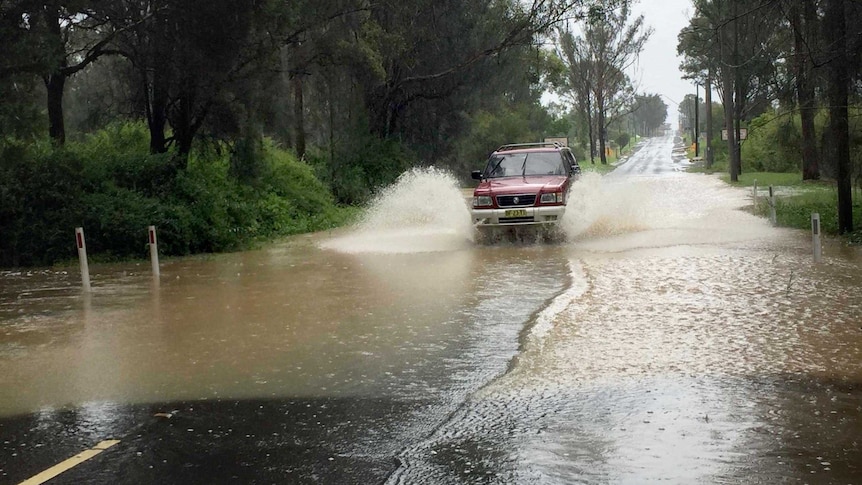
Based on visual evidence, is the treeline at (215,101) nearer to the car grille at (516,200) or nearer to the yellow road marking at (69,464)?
the car grille at (516,200)

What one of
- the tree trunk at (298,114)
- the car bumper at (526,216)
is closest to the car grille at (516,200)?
the car bumper at (526,216)

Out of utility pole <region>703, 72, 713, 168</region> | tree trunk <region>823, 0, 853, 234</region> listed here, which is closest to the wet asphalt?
tree trunk <region>823, 0, 853, 234</region>

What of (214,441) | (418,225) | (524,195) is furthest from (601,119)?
(214,441)

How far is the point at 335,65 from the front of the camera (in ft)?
97.2

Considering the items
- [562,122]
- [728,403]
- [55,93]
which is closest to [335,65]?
[55,93]

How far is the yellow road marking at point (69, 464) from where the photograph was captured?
524cm

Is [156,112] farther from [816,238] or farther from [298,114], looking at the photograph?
[816,238]

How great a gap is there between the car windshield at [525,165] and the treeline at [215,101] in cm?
547

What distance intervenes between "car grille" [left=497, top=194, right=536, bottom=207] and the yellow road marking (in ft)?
40.3

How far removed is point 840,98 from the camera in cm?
1622

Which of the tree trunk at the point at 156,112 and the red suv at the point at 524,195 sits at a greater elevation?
the tree trunk at the point at 156,112

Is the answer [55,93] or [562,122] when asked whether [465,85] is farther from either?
[562,122]

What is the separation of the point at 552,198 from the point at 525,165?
5.87ft

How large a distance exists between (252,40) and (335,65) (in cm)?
1019
